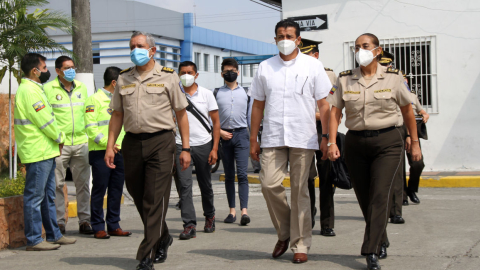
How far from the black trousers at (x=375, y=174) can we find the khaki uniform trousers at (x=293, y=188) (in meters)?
0.43

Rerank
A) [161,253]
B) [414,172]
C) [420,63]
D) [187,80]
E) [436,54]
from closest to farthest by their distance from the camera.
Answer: [161,253], [187,80], [414,172], [436,54], [420,63]

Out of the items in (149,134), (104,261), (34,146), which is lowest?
(104,261)

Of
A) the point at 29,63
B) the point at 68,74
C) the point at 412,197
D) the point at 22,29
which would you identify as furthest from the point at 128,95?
the point at 22,29

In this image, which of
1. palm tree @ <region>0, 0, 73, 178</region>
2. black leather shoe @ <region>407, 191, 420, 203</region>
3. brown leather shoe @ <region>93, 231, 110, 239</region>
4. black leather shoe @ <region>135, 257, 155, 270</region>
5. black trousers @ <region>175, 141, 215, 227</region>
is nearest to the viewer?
black leather shoe @ <region>135, 257, 155, 270</region>

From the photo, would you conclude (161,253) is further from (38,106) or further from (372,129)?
(372,129)

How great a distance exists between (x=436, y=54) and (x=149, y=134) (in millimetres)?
9102

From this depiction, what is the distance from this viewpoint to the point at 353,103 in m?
5.27

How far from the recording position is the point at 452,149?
1282 centimetres

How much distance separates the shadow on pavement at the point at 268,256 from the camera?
524cm

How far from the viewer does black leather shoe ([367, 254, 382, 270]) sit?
4844 mm

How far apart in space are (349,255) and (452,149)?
8126mm

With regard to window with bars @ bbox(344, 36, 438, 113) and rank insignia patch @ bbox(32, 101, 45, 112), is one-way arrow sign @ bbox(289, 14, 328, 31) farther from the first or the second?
rank insignia patch @ bbox(32, 101, 45, 112)

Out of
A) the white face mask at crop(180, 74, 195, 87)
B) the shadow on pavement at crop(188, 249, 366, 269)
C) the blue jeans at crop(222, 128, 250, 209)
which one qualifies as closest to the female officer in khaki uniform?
the shadow on pavement at crop(188, 249, 366, 269)

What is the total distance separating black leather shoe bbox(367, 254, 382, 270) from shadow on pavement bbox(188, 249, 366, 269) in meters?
0.17
